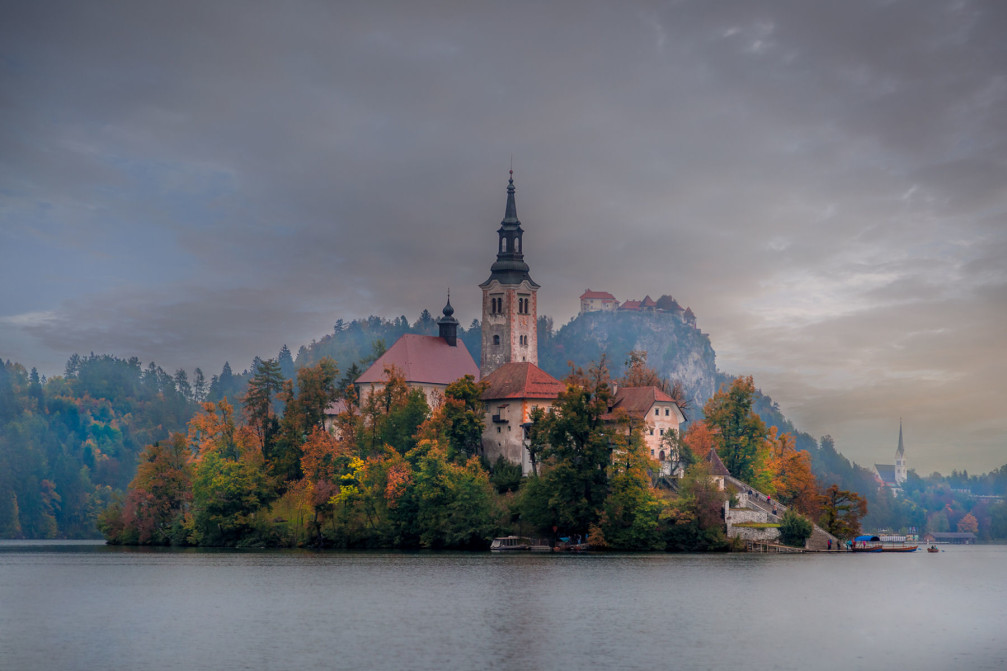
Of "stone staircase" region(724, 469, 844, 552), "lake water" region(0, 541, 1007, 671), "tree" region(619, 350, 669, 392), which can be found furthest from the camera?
"tree" region(619, 350, 669, 392)

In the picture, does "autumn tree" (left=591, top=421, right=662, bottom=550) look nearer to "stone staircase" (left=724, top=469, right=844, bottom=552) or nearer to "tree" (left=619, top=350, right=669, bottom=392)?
"stone staircase" (left=724, top=469, right=844, bottom=552)

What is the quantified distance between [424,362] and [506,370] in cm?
1124

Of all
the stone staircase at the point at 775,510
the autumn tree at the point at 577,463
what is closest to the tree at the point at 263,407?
the autumn tree at the point at 577,463

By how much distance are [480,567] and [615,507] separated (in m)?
15.6

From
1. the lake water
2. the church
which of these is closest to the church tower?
the church

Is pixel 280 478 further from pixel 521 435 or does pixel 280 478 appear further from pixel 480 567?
pixel 480 567

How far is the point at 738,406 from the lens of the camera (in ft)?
307

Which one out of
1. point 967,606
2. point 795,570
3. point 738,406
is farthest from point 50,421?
point 967,606

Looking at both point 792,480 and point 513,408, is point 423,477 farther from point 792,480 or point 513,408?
point 792,480

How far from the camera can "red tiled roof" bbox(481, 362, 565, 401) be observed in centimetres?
9256

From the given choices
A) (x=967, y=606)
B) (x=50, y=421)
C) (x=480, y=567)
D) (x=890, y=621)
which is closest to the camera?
(x=890, y=621)

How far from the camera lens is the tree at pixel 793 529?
8456cm

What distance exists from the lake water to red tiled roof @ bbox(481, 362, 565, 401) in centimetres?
2292

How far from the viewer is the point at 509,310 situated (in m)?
111
